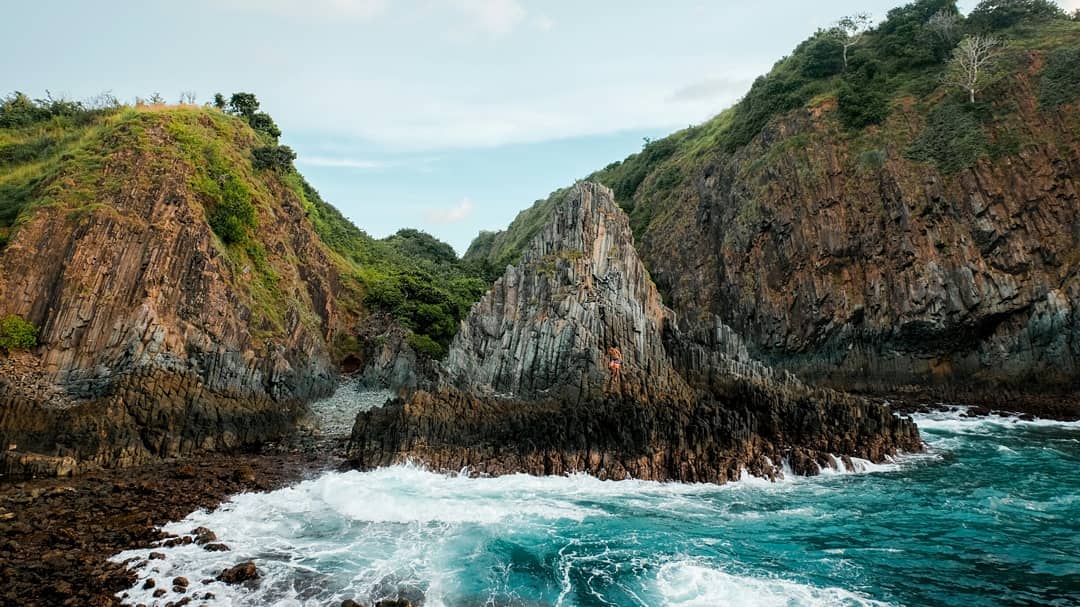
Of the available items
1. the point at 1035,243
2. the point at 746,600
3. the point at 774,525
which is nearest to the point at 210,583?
the point at 746,600

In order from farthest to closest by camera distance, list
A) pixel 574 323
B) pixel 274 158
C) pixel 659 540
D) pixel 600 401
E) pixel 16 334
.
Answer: pixel 274 158 < pixel 574 323 < pixel 16 334 < pixel 600 401 < pixel 659 540

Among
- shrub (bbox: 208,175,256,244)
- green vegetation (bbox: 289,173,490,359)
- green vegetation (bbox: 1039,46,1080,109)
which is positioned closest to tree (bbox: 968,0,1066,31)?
green vegetation (bbox: 1039,46,1080,109)

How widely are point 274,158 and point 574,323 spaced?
95.9ft

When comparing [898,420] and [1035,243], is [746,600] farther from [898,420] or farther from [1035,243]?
[1035,243]

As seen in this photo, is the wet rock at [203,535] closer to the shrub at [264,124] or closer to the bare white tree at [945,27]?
the shrub at [264,124]

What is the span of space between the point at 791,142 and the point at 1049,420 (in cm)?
3131

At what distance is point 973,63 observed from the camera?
139 feet

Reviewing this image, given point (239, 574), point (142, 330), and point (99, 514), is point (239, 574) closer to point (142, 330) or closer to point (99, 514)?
point (99, 514)

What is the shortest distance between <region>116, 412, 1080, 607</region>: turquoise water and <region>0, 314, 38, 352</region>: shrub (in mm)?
14051

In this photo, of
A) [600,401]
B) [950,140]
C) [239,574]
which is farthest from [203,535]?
[950,140]

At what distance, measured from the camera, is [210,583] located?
11570mm

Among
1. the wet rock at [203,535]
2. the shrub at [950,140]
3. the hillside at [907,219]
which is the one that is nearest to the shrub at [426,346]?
the hillside at [907,219]

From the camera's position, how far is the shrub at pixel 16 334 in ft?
73.3

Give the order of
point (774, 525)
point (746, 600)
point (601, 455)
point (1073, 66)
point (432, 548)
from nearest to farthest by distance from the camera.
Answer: point (746, 600), point (432, 548), point (774, 525), point (601, 455), point (1073, 66)
